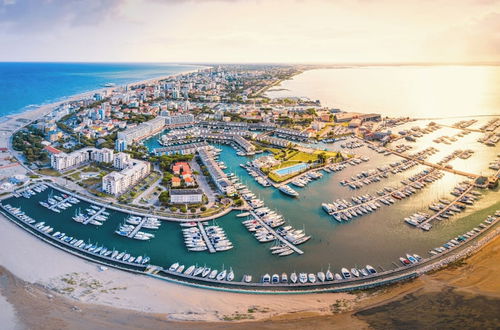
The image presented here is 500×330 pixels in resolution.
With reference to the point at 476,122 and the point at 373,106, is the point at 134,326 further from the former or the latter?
the point at 373,106

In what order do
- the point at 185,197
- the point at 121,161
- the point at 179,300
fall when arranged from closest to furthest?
the point at 179,300 < the point at 185,197 < the point at 121,161

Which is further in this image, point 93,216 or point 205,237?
point 93,216

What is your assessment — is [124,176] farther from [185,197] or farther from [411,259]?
[411,259]

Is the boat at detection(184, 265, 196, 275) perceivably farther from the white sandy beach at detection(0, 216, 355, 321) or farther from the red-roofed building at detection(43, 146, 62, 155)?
the red-roofed building at detection(43, 146, 62, 155)

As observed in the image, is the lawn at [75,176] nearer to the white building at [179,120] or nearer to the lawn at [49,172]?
the lawn at [49,172]

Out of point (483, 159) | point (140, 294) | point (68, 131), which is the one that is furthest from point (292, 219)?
point (68, 131)

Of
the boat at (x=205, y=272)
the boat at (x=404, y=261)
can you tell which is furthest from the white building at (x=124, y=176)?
the boat at (x=404, y=261)

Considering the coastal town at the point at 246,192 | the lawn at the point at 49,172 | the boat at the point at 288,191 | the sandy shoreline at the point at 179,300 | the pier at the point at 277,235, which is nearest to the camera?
the sandy shoreline at the point at 179,300

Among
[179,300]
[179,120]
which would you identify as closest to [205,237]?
[179,300]
